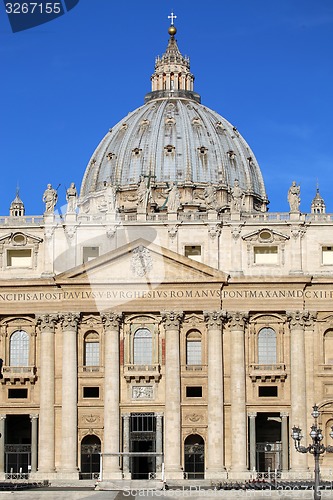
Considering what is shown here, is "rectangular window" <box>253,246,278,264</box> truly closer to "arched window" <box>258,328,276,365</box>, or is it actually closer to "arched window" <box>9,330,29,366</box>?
"arched window" <box>258,328,276,365</box>

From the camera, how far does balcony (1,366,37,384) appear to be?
3652 inches

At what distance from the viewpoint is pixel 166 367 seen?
9150 centimetres

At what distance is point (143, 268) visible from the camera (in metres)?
92.4

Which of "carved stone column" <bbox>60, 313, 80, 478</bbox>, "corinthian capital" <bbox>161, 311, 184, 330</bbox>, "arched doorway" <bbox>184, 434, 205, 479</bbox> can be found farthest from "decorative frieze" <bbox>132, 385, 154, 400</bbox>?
"corinthian capital" <bbox>161, 311, 184, 330</bbox>

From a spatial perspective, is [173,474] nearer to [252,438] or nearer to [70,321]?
[252,438]

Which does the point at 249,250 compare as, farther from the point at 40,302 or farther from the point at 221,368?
the point at 40,302

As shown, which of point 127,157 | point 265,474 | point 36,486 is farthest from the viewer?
point 127,157

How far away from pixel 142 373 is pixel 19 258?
12.2 metres

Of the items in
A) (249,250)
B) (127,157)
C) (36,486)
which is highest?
(127,157)

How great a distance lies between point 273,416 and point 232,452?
4115mm

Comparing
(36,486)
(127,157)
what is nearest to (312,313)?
(36,486)

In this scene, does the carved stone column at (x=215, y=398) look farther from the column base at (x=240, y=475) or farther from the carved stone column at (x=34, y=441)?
the carved stone column at (x=34, y=441)

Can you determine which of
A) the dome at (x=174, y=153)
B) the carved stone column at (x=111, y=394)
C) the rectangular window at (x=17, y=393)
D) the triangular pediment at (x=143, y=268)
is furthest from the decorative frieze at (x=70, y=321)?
the dome at (x=174, y=153)

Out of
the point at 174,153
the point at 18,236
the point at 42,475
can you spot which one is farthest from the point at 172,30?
the point at 42,475
